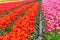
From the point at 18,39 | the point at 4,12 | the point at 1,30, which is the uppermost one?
the point at 18,39

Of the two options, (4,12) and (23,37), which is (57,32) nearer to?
(23,37)

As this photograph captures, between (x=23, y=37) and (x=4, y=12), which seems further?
(x=4, y=12)

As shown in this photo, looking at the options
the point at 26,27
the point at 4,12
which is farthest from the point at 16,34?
the point at 4,12

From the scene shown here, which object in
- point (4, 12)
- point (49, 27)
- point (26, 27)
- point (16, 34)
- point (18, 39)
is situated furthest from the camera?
point (4, 12)

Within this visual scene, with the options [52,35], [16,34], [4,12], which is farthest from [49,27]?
[4,12]

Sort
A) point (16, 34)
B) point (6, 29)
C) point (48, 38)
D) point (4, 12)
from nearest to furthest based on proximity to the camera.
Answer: point (16, 34) < point (48, 38) < point (6, 29) < point (4, 12)

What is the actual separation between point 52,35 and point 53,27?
0.93 m

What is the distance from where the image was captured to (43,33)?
8836 millimetres

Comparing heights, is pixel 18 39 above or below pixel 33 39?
above

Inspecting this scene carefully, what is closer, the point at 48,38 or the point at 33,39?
the point at 33,39

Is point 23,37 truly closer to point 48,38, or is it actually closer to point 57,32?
point 48,38

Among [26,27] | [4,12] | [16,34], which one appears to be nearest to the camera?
[16,34]

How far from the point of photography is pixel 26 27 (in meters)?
7.50

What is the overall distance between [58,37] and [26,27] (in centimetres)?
133
